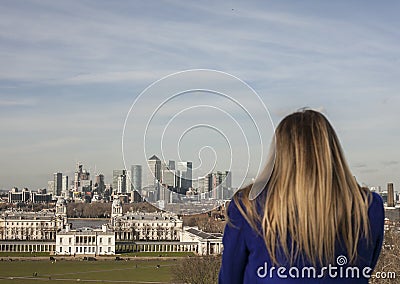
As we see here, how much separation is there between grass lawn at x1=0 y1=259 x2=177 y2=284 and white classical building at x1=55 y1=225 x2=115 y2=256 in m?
1.25

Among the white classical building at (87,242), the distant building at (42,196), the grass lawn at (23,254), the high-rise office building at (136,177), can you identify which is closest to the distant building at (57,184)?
the distant building at (42,196)

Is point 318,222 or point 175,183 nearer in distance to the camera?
point 318,222

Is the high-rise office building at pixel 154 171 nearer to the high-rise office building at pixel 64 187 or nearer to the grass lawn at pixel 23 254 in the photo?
the grass lawn at pixel 23 254

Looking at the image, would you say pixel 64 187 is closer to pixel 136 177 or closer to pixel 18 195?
pixel 18 195

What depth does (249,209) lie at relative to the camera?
3.96ft

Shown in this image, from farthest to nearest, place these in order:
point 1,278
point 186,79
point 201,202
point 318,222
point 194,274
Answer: point 1,278 < point 194,274 < point 201,202 < point 186,79 < point 318,222

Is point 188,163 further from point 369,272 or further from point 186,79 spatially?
point 369,272

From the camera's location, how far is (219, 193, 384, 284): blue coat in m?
1.21

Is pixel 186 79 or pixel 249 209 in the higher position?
pixel 186 79

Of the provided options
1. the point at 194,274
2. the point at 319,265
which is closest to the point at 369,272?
the point at 319,265

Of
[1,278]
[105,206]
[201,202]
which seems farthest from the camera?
[105,206]

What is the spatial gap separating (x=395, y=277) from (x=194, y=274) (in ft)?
51.1

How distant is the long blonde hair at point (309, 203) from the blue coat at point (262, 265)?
0.05 ft

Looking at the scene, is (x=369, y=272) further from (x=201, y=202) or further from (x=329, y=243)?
(x=201, y=202)
